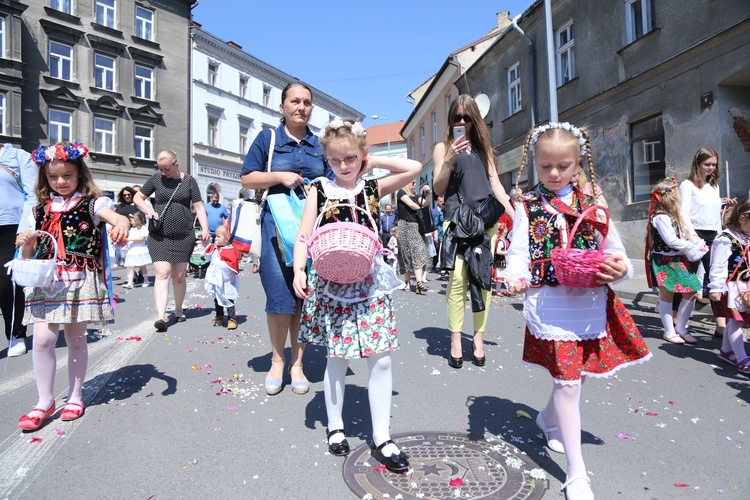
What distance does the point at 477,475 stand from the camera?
2438 millimetres

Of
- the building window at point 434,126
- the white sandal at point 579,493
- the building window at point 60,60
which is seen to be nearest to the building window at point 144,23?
the building window at point 60,60

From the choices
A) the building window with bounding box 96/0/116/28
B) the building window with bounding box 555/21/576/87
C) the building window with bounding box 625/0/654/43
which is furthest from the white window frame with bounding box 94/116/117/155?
the building window with bounding box 625/0/654/43

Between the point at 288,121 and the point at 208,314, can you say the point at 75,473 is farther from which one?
the point at 208,314

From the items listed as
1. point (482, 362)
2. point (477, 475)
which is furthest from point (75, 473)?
point (482, 362)

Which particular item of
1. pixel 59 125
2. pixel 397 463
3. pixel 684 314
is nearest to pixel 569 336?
pixel 397 463

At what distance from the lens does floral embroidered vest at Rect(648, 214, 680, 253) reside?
17.0 feet

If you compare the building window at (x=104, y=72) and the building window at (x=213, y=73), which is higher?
the building window at (x=213, y=73)

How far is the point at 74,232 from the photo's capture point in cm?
322

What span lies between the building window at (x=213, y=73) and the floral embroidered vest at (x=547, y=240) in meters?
34.3

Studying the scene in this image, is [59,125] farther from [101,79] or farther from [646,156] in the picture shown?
[646,156]

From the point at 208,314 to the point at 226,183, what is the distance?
1140 inches

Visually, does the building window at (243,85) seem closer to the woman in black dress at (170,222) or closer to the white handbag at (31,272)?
the woman in black dress at (170,222)

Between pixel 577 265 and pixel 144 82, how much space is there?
103 ft

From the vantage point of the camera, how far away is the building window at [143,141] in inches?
1102
